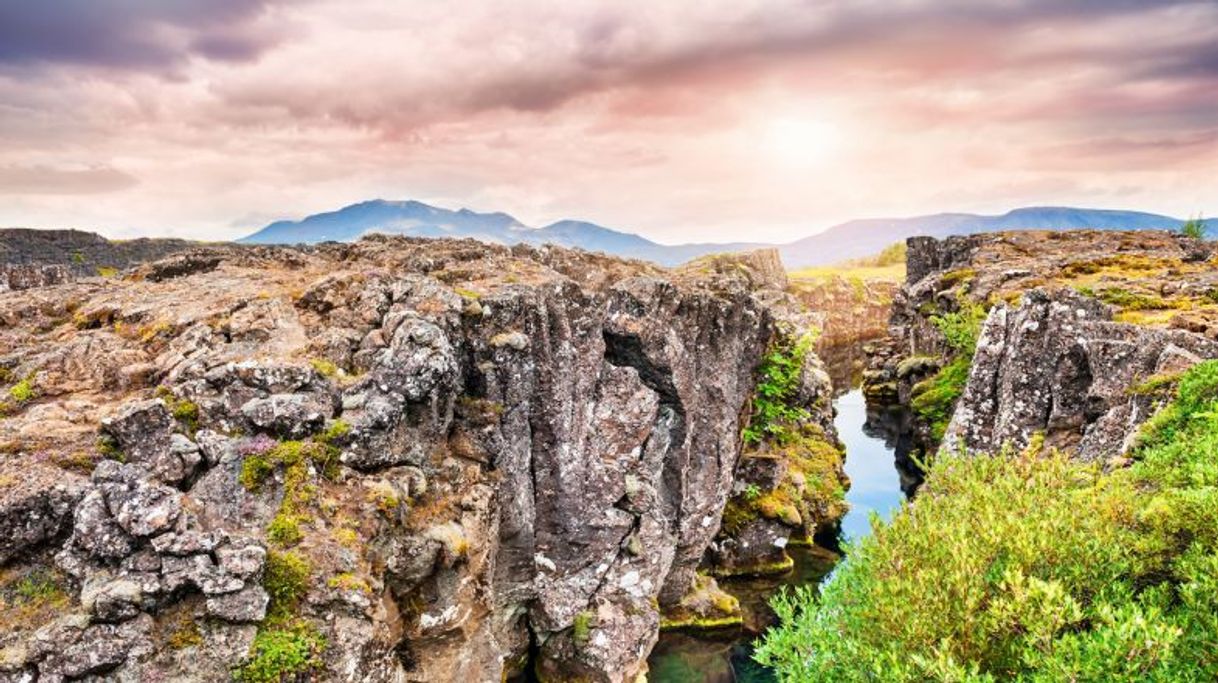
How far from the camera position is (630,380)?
1258 inches

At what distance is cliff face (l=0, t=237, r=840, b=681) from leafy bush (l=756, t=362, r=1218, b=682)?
1173 cm

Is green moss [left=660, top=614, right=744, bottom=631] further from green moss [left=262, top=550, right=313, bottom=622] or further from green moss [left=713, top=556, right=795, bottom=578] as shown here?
green moss [left=262, top=550, right=313, bottom=622]

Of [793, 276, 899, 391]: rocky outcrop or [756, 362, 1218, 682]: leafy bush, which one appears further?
[793, 276, 899, 391]: rocky outcrop

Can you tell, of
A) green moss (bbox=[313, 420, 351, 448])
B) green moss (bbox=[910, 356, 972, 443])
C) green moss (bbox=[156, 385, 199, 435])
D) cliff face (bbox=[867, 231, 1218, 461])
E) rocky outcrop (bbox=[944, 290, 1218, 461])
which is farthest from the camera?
green moss (bbox=[910, 356, 972, 443])

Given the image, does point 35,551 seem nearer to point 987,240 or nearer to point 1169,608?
point 1169,608

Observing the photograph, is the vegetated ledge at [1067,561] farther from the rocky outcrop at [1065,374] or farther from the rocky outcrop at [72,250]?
the rocky outcrop at [72,250]

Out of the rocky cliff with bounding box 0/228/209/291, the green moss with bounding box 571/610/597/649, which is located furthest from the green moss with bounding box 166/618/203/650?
the rocky cliff with bounding box 0/228/209/291

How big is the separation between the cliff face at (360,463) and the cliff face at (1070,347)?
1437 cm

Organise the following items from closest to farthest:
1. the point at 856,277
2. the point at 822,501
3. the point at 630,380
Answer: the point at 630,380 < the point at 822,501 < the point at 856,277

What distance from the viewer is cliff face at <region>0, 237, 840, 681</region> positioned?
16469mm

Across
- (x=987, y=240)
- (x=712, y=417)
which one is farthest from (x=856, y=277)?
(x=712, y=417)

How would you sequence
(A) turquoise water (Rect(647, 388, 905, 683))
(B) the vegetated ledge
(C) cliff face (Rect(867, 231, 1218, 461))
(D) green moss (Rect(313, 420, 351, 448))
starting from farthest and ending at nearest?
(A) turquoise water (Rect(647, 388, 905, 683))
(C) cliff face (Rect(867, 231, 1218, 461))
(D) green moss (Rect(313, 420, 351, 448))
(B) the vegetated ledge

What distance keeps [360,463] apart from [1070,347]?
34.7 metres

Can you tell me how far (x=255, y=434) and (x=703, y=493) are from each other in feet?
81.2
